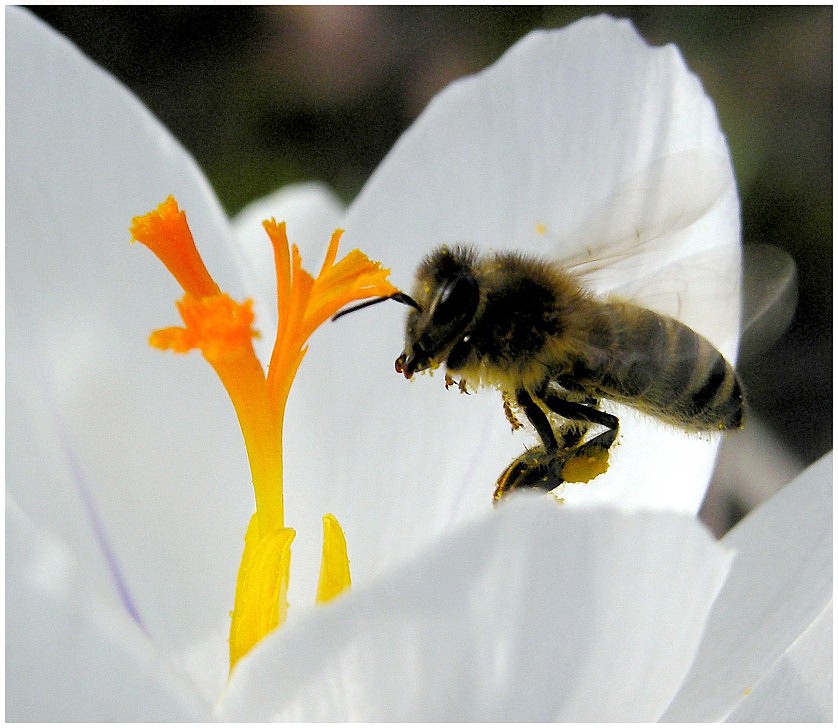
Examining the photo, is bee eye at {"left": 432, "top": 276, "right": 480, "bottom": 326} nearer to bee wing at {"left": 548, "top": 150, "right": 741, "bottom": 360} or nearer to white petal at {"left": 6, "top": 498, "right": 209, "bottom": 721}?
bee wing at {"left": 548, "top": 150, "right": 741, "bottom": 360}

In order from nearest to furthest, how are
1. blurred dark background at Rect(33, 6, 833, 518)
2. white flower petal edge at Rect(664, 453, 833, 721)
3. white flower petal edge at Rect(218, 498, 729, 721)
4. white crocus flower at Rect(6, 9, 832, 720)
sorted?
white flower petal edge at Rect(218, 498, 729, 721) → white flower petal edge at Rect(664, 453, 833, 721) → white crocus flower at Rect(6, 9, 832, 720) → blurred dark background at Rect(33, 6, 833, 518)

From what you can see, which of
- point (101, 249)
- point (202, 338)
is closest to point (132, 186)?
point (101, 249)

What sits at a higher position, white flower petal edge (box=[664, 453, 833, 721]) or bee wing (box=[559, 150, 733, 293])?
bee wing (box=[559, 150, 733, 293])

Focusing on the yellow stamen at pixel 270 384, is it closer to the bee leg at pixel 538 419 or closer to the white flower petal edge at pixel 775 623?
the bee leg at pixel 538 419

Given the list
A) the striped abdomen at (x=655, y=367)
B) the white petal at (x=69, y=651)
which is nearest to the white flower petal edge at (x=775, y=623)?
the striped abdomen at (x=655, y=367)

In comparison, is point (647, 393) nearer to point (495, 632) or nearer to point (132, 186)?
point (495, 632)

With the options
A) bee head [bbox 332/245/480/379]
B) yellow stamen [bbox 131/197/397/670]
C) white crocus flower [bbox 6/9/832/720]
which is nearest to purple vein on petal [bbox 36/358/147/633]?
white crocus flower [bbox 6/9/832/720]

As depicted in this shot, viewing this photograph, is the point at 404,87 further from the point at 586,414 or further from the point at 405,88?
the point at 586,414

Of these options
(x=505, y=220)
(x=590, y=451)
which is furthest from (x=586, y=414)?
(x=505, y=220)
